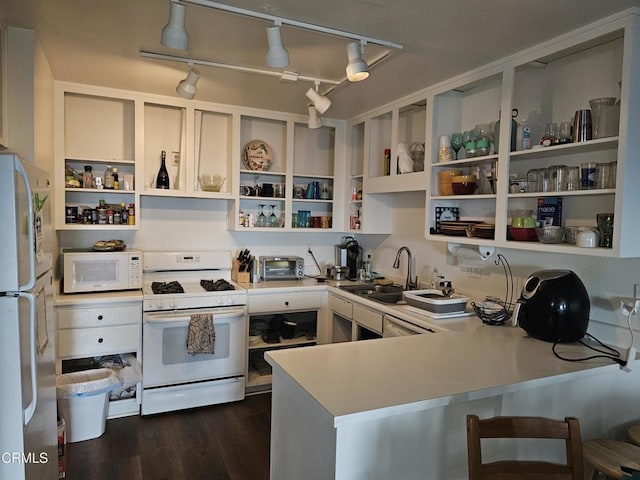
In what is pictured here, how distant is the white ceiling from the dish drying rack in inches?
47.1

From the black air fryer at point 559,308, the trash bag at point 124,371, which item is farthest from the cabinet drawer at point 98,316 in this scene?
the black air fryer at point 559,308

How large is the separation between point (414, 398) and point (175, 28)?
64.5 inches

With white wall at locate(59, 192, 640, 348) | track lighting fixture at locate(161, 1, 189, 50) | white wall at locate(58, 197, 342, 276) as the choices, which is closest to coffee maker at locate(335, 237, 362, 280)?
white wall at locate(59, 192, 640, 348)

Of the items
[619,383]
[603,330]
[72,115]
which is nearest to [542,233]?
[603,330]

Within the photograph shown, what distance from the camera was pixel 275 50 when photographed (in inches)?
73.2

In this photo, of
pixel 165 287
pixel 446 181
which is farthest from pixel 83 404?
pixel 446 181

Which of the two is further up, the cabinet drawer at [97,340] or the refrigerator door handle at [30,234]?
the refrigerator door handle at [30,234]

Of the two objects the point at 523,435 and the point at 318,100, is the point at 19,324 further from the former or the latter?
the point at 318,100

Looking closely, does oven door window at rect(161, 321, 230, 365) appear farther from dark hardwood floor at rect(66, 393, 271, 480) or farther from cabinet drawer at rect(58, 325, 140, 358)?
dark hardwood floor at rect(66, 393, 271, 480)

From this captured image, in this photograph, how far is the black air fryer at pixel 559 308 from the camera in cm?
193

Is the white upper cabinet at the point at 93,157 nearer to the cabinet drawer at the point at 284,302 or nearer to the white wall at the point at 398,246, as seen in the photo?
the white wall at the point at 398,246

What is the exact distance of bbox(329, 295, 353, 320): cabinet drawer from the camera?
126 inches

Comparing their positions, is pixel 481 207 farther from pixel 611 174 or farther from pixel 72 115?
pixel 72 115

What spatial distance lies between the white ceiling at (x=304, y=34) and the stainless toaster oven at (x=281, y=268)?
1500 millimetres
